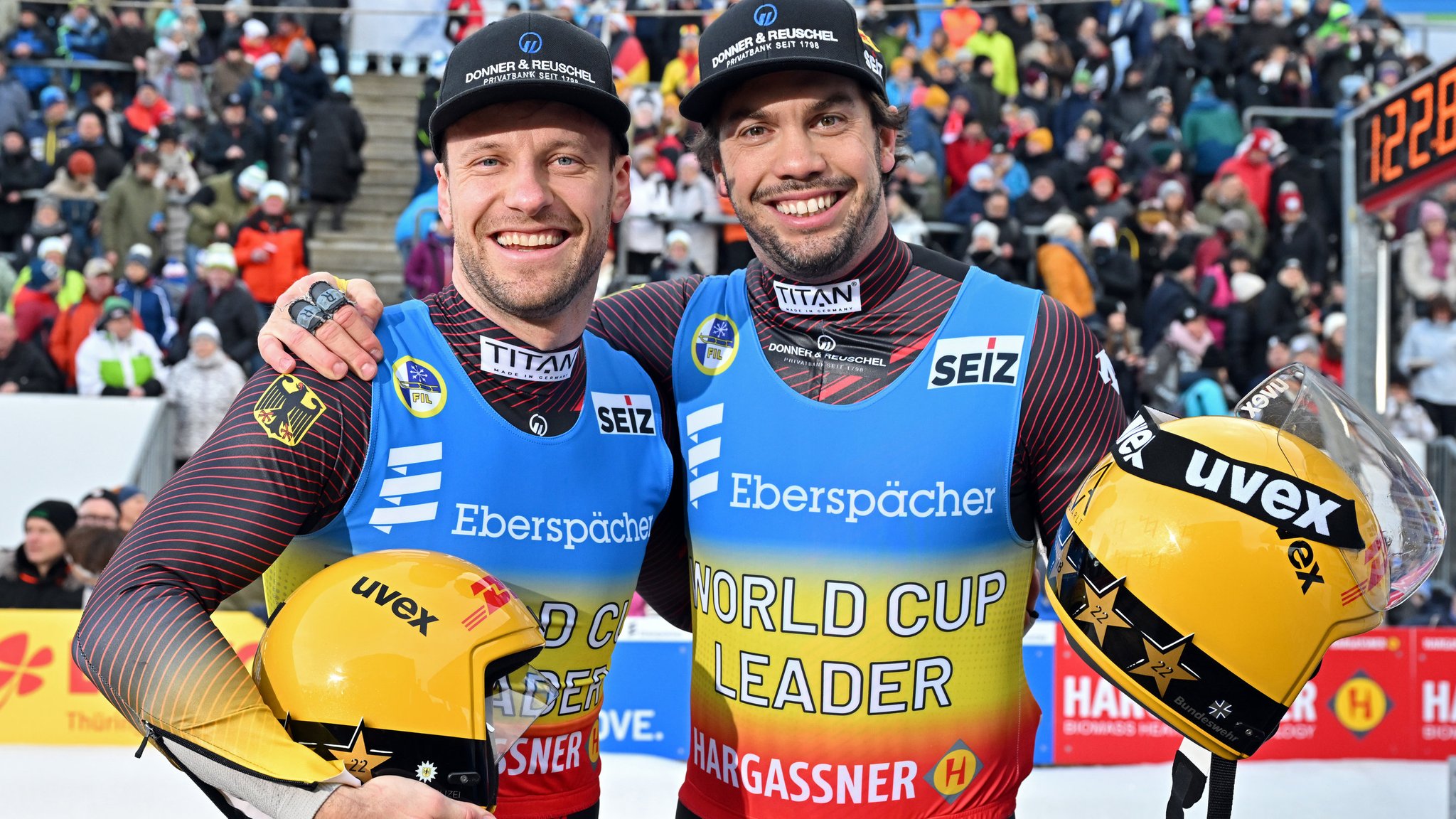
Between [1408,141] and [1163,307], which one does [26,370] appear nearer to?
[1163,307]

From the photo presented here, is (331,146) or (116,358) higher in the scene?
(331,146)

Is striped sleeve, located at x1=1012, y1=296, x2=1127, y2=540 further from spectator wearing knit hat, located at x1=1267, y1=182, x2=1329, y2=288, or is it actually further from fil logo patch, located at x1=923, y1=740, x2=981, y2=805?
spectator wearing knit hat, located at x1=1267, y1=182, x2=1329, y2=288

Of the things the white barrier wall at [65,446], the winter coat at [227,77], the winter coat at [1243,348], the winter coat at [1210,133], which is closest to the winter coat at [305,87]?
the winter coat at [227,77]

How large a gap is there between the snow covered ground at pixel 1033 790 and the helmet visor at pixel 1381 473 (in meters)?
4.50

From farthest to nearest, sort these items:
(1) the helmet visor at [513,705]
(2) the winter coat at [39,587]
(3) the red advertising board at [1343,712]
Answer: (2) the winter coat at [39,587], (3) the red advertising board at [1343,712], (1) the helmet visor at [513,705]

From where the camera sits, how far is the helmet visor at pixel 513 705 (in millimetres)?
2561

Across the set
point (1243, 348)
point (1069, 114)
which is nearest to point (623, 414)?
point (1243, 348)

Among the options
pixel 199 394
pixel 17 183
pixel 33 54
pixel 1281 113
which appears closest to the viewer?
pixel 199 394

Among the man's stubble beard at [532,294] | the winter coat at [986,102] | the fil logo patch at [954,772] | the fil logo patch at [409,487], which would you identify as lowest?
the fil logo patch at [954,772]

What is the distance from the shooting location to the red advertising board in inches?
327

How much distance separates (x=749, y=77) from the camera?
3.20 metres

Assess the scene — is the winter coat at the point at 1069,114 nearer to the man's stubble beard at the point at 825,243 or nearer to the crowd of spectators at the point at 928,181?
the crowd of spectators at the point at 928,181

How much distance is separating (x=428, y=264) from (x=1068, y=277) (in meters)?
5.83

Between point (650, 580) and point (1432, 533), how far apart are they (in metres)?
1.85
